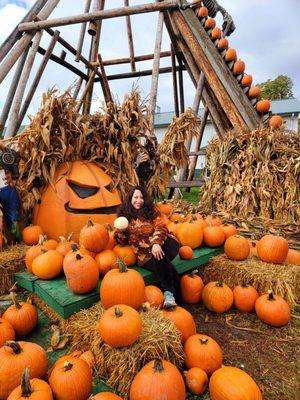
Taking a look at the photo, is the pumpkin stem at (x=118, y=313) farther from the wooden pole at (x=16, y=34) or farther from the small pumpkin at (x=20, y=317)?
the wooden pole at (x=16, y=34)

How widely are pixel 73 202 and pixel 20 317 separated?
1.38 m

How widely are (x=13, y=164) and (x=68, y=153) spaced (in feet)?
2.07

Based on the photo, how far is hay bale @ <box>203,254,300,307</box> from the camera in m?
2.66

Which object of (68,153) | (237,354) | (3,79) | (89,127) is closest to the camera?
A: (237,354)

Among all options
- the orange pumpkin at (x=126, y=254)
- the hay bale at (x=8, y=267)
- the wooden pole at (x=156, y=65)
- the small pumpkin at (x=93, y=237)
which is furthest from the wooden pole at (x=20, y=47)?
the orange pumpkin at (x=126, y=254)

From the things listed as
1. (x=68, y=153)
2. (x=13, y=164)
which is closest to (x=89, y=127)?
(x=68, y=153)

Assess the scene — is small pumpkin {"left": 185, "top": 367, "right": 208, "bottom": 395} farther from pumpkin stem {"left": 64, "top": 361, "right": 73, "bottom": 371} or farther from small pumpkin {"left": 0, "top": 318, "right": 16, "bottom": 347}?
small pumpkin {"left": 0, "top": 318, "right": 16, "bottom": 347}

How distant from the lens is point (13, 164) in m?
3.27

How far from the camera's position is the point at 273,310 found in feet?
7.90

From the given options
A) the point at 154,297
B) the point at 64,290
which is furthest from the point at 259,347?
the point at 64,290

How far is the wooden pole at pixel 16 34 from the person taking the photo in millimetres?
5385

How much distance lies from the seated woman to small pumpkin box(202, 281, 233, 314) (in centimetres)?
29

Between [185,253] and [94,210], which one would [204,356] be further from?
[94,210]

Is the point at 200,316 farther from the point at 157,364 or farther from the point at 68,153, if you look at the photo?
the point at 68,153
